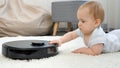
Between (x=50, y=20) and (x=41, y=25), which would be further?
(x=50, y=20)

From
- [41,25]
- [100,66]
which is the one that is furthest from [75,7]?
[100,66]

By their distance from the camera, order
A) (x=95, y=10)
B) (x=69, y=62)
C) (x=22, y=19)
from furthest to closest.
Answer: (x=22, y=19)
(x=95, y=10)
(x=69, y=62)

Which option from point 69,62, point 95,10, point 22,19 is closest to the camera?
point 69,62

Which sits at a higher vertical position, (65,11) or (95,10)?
(95,10)

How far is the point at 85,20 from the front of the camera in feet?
3.15

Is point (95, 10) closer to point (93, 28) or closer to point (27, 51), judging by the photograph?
point (93, 28)

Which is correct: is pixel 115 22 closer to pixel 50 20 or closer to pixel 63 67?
pixel 50 20

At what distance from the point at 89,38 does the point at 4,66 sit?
1.29 ft

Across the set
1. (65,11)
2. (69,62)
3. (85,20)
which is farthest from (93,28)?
(65,11)

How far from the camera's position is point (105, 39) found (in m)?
0.98

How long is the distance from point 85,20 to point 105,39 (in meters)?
0.12

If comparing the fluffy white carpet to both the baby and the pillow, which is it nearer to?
the baby

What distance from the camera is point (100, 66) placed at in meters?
0.78

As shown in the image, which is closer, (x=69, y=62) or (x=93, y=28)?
(x=69, y=62)
